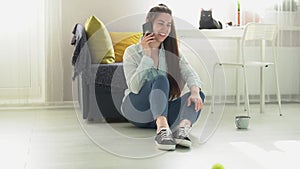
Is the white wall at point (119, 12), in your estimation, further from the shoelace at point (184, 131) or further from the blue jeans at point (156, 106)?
the shoelace at point (184, 131)

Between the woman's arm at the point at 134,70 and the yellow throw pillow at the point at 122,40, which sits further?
the yellow throw pillow at the point at 122,40

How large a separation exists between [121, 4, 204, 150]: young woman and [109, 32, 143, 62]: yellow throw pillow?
0.95m

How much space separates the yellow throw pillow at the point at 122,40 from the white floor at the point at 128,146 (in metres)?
0.60

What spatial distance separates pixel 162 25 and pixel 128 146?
0.59 m

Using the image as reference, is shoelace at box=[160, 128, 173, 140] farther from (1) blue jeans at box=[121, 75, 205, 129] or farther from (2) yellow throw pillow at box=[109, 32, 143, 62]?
(2) yellow throw pillow at box=[109, 32, 143, 62]

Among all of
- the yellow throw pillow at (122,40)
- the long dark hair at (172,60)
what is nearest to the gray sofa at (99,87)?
the yellow throw pillow at (122,40)

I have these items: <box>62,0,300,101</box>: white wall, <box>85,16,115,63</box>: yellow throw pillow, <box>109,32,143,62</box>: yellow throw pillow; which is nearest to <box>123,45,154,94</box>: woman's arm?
<box>85,16,115,63</box>: yellow throw pillow

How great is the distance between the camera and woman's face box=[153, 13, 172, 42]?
219cm

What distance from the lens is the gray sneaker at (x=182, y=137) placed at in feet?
7.11

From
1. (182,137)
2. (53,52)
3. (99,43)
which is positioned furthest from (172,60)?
(53,52)

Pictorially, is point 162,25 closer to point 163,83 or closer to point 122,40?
point 163,83

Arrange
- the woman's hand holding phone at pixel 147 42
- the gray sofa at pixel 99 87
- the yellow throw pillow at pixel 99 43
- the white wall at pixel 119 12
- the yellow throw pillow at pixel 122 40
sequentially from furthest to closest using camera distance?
the white wall at pixel 119 12, the yellow throw pillow at pixel 122 40, the yellow throw pillow at pixel 99 43, the gray sofa at pixel 99 87, the woman's hand holding phone at pixel 147 42

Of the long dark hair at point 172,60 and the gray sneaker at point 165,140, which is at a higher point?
the long dark hair at point 172,60

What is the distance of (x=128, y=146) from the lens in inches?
87.4
